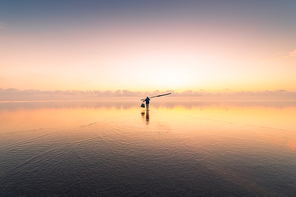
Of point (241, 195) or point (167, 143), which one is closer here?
point (241, 195)

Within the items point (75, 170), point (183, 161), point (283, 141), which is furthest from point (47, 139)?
Result: point (283, 141)

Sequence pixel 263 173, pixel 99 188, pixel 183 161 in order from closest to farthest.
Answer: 1. pixel 99 188
2. pixel 263 173
3. pixel 183 161

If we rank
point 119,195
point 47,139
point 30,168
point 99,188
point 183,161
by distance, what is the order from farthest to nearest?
point 47,139 → point 183,161 → point 30,168 → point 99,188 → point 119,195

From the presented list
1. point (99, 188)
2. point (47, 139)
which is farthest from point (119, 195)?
point (47, 139)

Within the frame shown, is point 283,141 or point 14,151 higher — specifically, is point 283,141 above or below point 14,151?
below

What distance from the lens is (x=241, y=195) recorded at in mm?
7285

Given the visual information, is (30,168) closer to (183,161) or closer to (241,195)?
(183,161)

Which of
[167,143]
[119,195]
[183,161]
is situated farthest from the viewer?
[167,143]

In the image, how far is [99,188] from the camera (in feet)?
25.3

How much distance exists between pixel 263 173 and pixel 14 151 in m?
22.3

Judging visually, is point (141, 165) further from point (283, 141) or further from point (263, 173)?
point (283, 141)

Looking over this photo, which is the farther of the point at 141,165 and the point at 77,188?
the point at 141,165

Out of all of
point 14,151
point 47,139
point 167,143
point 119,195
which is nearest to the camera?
point 119,195

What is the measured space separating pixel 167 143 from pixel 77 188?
9.85 m
